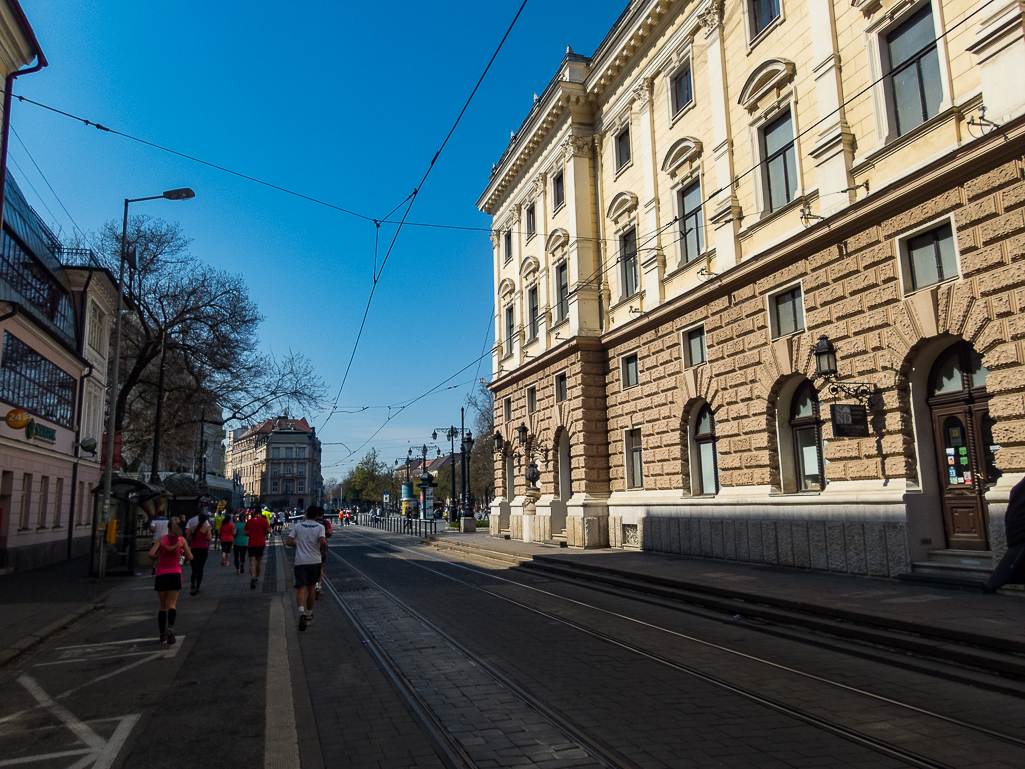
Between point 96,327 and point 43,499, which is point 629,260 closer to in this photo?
point 43,499

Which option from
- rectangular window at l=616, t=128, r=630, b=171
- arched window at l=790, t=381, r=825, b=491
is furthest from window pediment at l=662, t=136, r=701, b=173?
arched window at l=790, t=381, r=825, b=491

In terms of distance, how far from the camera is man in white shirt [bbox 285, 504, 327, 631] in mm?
11062

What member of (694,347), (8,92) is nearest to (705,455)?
(694,347)

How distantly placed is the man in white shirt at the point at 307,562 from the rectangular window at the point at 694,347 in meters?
12.4

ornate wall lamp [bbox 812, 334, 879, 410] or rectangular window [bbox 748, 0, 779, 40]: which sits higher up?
rectangular window [bbox 748, 0, 779, 40]

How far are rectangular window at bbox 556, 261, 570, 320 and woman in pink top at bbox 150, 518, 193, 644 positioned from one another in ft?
62.4

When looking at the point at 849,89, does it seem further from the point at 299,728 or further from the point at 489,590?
the point at 299,728

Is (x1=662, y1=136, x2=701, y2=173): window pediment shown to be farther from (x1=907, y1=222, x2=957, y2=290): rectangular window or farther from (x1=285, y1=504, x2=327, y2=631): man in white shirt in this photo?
(x1=285, y1=504, x2=327, y2=631): man in white shirt

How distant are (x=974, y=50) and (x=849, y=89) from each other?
10.3 ft

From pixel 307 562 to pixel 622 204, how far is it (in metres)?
17.8

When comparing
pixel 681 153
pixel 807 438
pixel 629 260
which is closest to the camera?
pixel 807 438

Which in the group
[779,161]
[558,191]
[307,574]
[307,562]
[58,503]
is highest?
[558,191]

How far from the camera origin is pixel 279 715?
634cm

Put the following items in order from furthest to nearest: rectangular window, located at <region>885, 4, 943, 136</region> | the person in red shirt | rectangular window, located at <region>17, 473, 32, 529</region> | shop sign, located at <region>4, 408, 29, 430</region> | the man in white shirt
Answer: rectangular window, located at <region>17, 473, 32, 529</region>, shop sign, located at <region>4, 408, 29, 430</region>, the person in red shirt, rectangular window, located at <region>885, 4, 943, 136</region>, the man in white shirt
